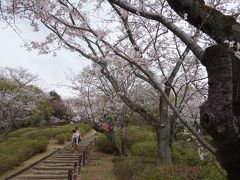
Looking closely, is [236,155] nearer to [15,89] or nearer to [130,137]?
[130,137]

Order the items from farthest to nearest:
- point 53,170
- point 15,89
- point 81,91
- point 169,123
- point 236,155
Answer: point 15,89 → point 81,91 → point 53,170 → point 169,123 → point 236,155

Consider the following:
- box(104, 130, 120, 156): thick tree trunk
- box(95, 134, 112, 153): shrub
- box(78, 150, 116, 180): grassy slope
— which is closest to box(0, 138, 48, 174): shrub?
box(78, 150, 116, 180): grassy slope

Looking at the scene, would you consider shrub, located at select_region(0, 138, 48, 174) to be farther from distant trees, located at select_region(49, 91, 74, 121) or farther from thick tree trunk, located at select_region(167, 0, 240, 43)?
distant trees, located at select_region(49, 91, 74, 121)

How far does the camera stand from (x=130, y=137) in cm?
2658

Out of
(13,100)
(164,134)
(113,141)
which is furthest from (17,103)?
(164,134)

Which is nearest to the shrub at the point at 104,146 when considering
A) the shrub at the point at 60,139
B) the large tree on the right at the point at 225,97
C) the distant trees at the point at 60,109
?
the shrub at the point at 60,139

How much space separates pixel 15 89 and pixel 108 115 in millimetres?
16090

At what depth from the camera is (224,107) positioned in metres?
3.53

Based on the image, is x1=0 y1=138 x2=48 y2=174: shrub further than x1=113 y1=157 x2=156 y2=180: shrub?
Yes

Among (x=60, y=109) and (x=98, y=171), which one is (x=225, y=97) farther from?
(x=60, y=109)

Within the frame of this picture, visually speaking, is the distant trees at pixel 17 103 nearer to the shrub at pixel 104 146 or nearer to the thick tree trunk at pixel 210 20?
the shrub at pixel 104 146

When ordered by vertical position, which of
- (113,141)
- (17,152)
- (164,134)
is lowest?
(17,152)

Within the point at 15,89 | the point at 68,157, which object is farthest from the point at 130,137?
the point at 15,89

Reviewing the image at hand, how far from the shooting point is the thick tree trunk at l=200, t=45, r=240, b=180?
137 inches
